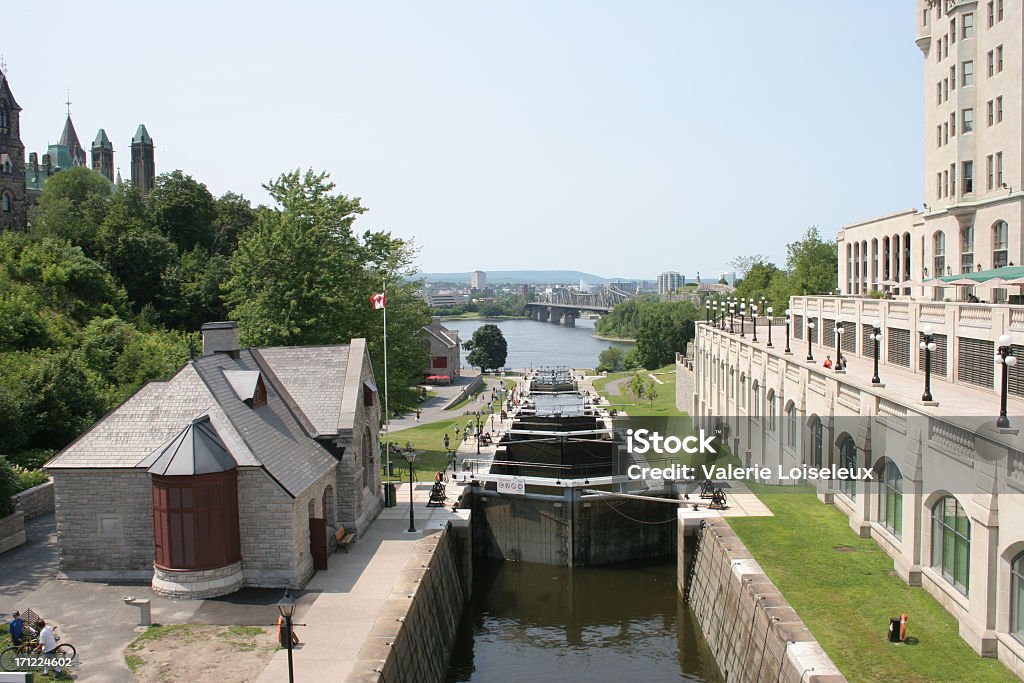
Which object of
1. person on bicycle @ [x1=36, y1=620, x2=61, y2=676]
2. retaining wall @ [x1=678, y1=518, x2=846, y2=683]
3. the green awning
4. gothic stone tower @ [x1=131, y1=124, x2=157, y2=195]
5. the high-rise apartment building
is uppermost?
Result: gothic stone tower @ [x1=131, y1=124, x2=157, y2=195]

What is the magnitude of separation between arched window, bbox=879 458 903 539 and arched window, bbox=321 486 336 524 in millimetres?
19086

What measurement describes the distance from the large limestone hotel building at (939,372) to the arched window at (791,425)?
5.6 inches

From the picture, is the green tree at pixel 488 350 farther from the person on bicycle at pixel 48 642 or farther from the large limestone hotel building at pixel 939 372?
the person on bicycle at pixel 48 642

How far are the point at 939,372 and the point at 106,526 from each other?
30985 millimetres

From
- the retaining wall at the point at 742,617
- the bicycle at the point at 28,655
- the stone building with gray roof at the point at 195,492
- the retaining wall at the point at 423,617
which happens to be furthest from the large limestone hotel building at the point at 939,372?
the bicycle at the point at 28,655

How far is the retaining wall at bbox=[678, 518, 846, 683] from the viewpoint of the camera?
20828 mm

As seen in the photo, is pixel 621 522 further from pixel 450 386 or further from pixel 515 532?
pixel 450 386

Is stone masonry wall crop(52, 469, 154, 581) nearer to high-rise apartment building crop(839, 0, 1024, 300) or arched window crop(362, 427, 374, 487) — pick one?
arched window crop(362, 427, 374, 487)

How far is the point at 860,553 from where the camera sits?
28531 mm

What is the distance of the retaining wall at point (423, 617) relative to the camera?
2078 centimetres

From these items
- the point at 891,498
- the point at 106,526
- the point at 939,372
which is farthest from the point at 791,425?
the point at 106,526

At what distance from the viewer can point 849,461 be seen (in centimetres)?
3206

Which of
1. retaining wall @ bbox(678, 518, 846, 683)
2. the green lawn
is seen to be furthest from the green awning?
retaining wall @ bbox(678, 518, 846, 683)

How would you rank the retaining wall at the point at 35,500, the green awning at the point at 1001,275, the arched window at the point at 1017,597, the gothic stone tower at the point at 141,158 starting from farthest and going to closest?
the gothic stone tower at the point at 141,158 < the green awning at the point at 1001,275 < the retaining wall at the point at 35,500 < the arched window at the point at 1017,597
